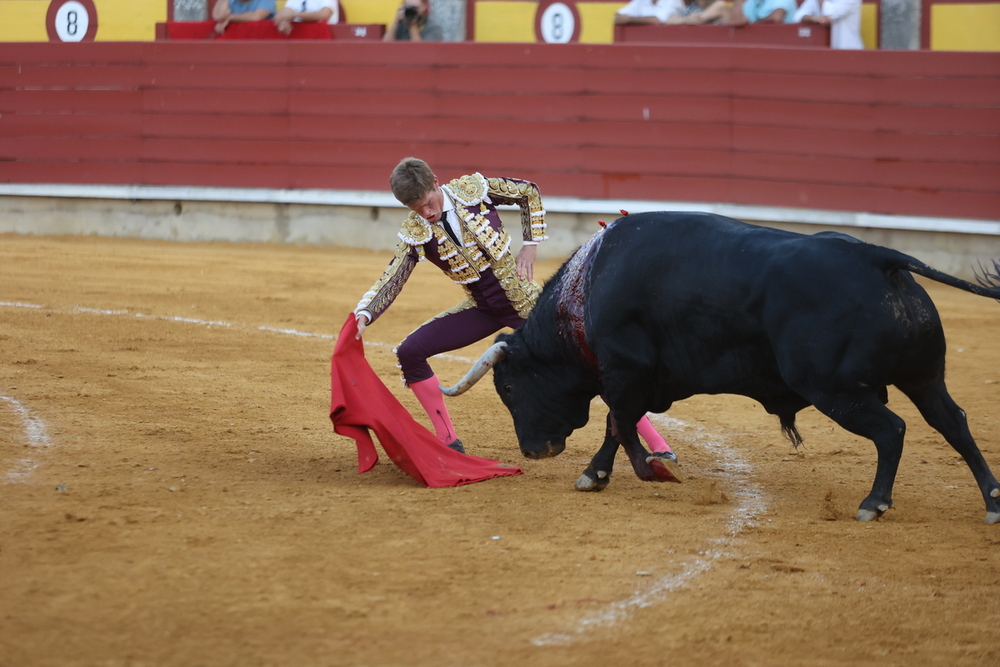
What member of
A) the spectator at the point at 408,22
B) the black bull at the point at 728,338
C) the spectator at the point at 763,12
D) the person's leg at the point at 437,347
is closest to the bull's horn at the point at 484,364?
the black bull at the point at 728,338

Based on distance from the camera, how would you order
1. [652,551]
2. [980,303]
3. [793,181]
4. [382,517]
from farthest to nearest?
[793,181]
[980,303]
[382,517]
[652,551]

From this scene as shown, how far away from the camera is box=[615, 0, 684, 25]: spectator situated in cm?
955

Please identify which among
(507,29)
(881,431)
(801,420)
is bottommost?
(801,420)

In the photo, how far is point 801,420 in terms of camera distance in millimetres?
4941

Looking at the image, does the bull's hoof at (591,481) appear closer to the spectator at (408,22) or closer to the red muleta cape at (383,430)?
the red muleta cape at (383,430)

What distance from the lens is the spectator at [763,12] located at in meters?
9.27

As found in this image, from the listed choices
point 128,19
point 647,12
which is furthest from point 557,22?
point 128,19

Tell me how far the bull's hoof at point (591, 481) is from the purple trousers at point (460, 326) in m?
0.66

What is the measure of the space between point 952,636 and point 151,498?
2156mm

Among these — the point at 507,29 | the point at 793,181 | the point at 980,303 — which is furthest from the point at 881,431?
the point at 507,29

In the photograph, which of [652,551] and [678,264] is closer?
[652,551]

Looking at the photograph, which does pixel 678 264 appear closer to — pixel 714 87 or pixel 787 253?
pixel 787 253

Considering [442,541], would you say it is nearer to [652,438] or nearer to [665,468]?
[665,468]

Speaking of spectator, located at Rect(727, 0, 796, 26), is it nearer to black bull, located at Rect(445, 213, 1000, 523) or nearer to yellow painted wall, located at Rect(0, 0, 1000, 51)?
yellow painted wall, located at Rect(0, 0, 1000, 51)
